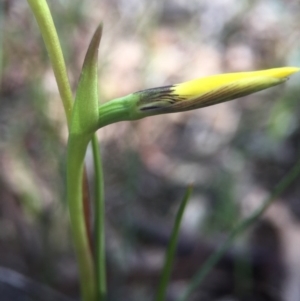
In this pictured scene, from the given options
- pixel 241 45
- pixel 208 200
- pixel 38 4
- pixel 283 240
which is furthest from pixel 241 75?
pixel 241 45

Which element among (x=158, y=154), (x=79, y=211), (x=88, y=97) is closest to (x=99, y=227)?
(x=79, y=211)

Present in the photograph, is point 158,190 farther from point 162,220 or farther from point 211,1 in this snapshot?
point 211,1

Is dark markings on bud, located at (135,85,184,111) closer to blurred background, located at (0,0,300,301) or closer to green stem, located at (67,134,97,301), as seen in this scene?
green stem, located at (67,134,97,301)

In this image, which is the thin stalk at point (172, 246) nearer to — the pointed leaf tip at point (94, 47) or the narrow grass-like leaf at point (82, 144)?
the narrow grass-like leaf at point (82, 144)

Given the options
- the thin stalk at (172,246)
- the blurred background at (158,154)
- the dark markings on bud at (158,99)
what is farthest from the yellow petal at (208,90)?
the blurred background at (158,154)

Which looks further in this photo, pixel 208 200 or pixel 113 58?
pixel 113 58

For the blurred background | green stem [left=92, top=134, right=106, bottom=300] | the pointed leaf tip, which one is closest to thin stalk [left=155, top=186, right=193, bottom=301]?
green stem [left=92, top=134, right=106, bottom=300]
